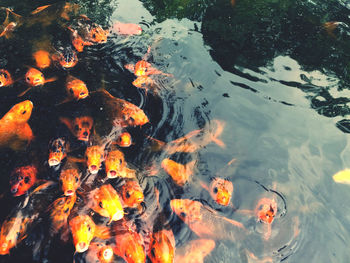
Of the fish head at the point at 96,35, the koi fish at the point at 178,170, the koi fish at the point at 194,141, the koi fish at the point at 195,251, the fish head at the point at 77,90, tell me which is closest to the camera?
the koi fish at the point at 195,251

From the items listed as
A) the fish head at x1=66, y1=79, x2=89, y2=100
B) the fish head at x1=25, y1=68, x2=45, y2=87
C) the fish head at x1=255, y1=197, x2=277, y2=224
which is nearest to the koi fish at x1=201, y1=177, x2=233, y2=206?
the fish head at x1=255, y1=197, x2=277, y2=224

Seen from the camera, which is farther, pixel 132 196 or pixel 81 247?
pixel 132 196

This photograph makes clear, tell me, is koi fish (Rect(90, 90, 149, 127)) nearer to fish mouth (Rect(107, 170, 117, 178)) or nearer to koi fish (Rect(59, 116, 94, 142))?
koi fish (Rect(59, 116, 94, 142))

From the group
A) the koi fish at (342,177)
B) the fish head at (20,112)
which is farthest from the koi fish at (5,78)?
the koi fish at (342,177)

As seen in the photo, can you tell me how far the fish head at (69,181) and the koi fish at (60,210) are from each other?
3.0 inches

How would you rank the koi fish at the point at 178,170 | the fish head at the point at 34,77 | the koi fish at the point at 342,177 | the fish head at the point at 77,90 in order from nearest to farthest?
the koi fish at the point at 178,170
the koi fish at the point at 342,177
the fish head at the point at 77,90
the fish head at the point at 34,77

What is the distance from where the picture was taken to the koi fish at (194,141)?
361cm

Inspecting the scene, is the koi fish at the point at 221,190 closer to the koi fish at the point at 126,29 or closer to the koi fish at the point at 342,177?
the koi fish at the point at 342,177

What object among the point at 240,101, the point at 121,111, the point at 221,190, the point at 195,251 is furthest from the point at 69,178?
the point at 240,101

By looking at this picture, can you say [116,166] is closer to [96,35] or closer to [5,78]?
[5,78]

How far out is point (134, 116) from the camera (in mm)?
3705

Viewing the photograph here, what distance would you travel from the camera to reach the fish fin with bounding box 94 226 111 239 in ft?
9.20

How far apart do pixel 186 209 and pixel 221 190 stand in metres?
0.51

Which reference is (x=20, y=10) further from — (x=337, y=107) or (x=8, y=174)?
(x=337, y=107)
